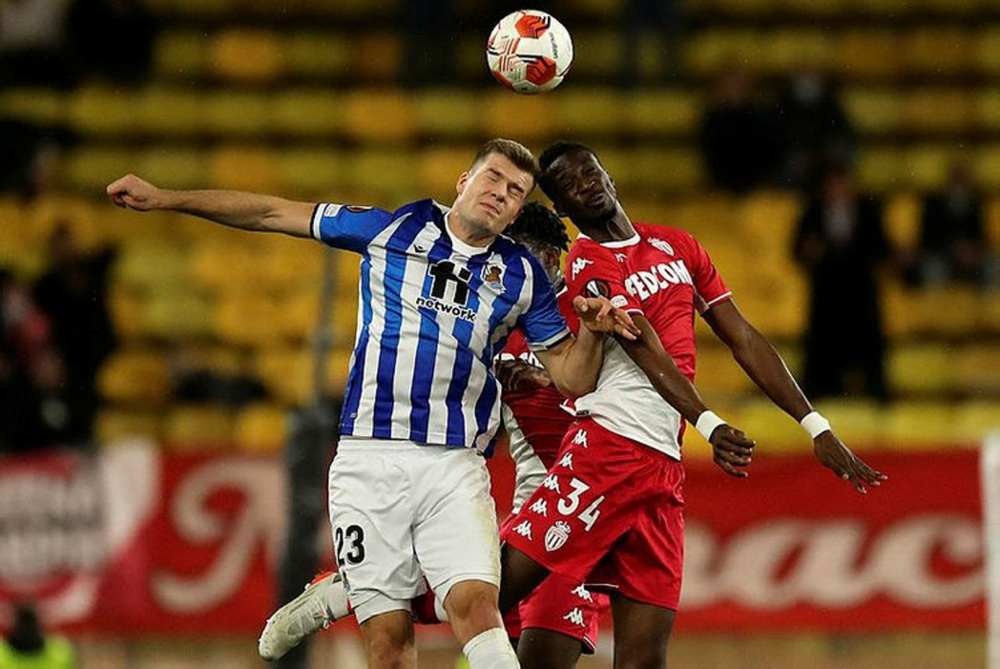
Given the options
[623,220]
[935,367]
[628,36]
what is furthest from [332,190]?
[623,220]

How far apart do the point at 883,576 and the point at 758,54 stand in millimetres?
5614

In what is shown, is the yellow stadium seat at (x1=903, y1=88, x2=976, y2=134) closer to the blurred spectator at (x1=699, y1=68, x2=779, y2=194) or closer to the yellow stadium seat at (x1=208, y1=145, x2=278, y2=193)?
the blurred spectator at (x1=699, y1=68, x2=779, y2=194)

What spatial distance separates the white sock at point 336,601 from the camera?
22.0 ft

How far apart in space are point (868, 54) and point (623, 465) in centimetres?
985

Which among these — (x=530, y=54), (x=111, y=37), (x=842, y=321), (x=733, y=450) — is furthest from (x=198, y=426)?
(x=733, y=450)

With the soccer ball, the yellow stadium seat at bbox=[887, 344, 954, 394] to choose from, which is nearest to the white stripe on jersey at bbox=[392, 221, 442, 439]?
the soccer ball

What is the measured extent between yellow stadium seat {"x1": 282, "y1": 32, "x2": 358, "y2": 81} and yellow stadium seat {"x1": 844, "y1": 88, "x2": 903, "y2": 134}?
406 centimetres

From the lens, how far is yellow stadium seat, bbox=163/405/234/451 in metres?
12.8

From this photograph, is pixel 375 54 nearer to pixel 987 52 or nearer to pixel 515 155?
pixel 987 52

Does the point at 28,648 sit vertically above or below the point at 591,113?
below

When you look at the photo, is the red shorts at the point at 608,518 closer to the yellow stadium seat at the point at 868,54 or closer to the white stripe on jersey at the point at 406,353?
the white stripe on jersey at the point at 406,353

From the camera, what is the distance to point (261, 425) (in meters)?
12.7

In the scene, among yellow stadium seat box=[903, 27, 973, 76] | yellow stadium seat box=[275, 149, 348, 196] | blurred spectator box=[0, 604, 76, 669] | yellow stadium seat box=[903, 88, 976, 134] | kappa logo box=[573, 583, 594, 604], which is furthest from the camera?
yellow stadium seat box=[903, 27, 973, 76]

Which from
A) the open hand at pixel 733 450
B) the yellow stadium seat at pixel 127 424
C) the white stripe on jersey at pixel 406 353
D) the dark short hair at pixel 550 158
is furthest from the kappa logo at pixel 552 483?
the yellow stadium seat at pixel 127 424
